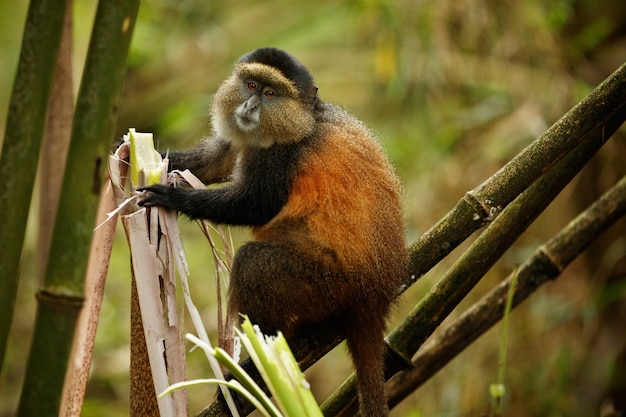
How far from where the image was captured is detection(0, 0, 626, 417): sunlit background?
218 inches

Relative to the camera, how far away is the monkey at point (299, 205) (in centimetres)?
328

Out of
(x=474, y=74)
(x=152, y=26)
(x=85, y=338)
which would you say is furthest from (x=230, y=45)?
(x=85, y=338)

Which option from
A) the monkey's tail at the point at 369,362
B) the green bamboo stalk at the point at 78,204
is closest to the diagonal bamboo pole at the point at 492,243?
the monkey's tail at the point at 369,362

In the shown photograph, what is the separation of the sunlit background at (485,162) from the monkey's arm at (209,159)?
0.63 metres

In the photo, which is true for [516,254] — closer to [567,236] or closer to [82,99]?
[567,236]

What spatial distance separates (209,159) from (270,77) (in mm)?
551

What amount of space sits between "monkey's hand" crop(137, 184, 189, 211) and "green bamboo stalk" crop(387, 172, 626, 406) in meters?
1.21

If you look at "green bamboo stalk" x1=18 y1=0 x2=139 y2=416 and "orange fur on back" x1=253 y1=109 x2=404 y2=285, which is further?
"orange fur on back" x1=253 y1=109 x2=404 y2=285

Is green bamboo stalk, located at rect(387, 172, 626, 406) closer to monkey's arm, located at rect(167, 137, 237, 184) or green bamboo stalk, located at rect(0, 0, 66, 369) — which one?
monkey's arm, located at rect(167, 137, 237, 184)

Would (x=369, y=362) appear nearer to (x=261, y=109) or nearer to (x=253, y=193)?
(x=253, y=193)

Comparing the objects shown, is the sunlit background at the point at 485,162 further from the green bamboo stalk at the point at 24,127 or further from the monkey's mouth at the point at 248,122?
the green bamboo stalk at the point at 24,127

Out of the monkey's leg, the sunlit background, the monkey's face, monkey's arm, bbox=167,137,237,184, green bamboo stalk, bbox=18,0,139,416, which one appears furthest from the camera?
the sunlit background

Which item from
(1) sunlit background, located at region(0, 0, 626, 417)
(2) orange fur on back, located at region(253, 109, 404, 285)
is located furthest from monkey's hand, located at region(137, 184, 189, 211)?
(1) sunlit background, located at region(0, 0, 626, 417)

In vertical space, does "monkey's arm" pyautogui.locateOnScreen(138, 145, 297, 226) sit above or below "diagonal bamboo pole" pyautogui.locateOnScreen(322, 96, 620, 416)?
above
